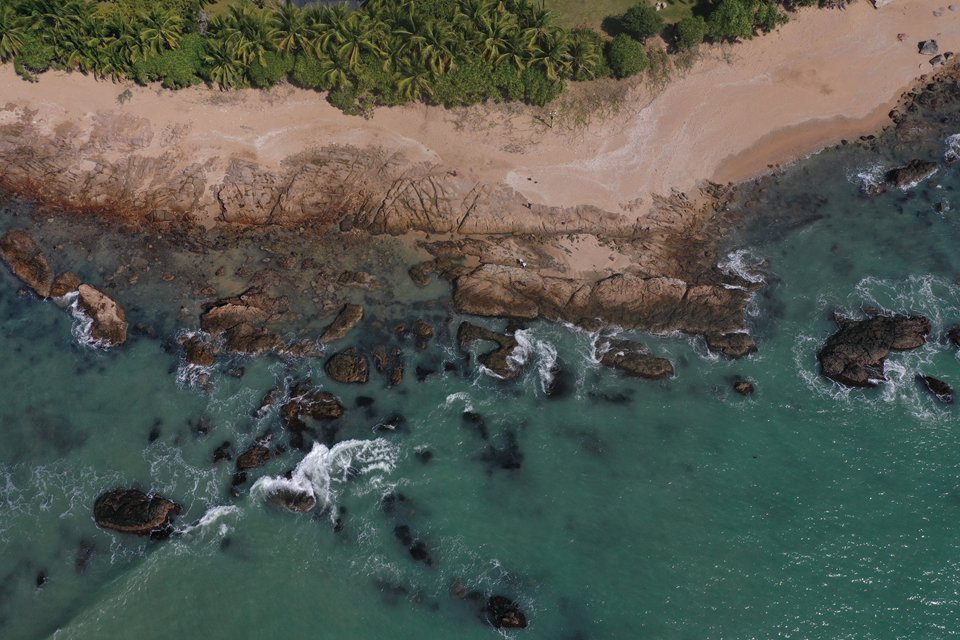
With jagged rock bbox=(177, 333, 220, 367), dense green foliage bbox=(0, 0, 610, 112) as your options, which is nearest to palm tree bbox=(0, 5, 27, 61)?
dense green foliage bbox=(0, 0, 610, 112)

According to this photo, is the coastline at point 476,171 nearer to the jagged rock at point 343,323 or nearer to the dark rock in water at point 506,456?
the jagged rock at point 343,323

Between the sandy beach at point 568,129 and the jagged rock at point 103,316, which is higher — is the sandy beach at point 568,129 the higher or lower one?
the higher one

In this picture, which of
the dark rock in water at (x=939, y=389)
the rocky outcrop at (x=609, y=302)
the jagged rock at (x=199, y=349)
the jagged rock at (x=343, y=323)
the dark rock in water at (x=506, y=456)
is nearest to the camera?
the dark rock in water at (x=506, y=456)

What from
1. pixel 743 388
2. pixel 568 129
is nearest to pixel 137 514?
pixel 743 388

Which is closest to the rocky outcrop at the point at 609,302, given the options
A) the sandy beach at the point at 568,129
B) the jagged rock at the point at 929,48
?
the sandy beach at the point at 568,129

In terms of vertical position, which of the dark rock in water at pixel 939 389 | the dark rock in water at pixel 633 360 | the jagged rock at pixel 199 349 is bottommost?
the jagged rock at pixel 199 349

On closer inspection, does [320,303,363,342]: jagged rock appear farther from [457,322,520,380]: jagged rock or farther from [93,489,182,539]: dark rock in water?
[93,489,182,539]: dark rock in water
